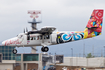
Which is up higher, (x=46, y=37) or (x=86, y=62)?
(x=46, y=37)

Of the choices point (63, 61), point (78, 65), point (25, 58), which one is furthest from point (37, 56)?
point (78, 65)

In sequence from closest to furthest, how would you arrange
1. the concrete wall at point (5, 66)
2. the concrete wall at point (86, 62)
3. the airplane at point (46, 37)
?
the airplane at point (46, 37), the concrete wall at point (86, 62), the concrete wall at point (5, 66)

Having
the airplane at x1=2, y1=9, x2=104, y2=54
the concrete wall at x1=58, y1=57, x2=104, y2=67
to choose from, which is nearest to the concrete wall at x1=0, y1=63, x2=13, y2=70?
the concrete wall at x1=58, y1=57, x2=104, y2=67

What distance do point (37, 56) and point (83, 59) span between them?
797 inches

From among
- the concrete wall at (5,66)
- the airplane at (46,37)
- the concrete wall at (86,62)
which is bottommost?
the concrete wall at (5,66)

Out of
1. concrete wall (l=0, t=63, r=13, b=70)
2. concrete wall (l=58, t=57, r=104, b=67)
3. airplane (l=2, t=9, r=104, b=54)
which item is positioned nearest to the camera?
airplane (l=2, t=9, r=104, b=54)

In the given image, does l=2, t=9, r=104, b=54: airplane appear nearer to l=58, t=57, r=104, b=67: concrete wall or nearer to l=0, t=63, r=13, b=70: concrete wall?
l=58, t=57, r=104, b=67: concrete wall

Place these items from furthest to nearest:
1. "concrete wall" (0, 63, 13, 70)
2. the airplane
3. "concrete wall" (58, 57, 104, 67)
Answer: "concrete wall" (0, 63, 13, 70) < "concrete wall" (58, 57, 104, 67) < the airplane

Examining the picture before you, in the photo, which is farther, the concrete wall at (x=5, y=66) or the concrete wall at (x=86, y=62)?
the concrete wall at (x=5, y=66)

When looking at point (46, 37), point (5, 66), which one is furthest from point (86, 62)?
point (46, 37)

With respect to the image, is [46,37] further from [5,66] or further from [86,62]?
[5,66]

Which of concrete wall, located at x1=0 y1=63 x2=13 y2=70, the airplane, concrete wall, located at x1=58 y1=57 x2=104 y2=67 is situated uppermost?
the airplane

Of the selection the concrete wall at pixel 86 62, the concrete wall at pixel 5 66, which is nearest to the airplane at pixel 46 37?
the concrete wall at pixel 86 62

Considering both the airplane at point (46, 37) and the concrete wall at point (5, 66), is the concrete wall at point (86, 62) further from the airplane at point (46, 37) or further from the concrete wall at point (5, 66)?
the airplane at point (46, 37)
